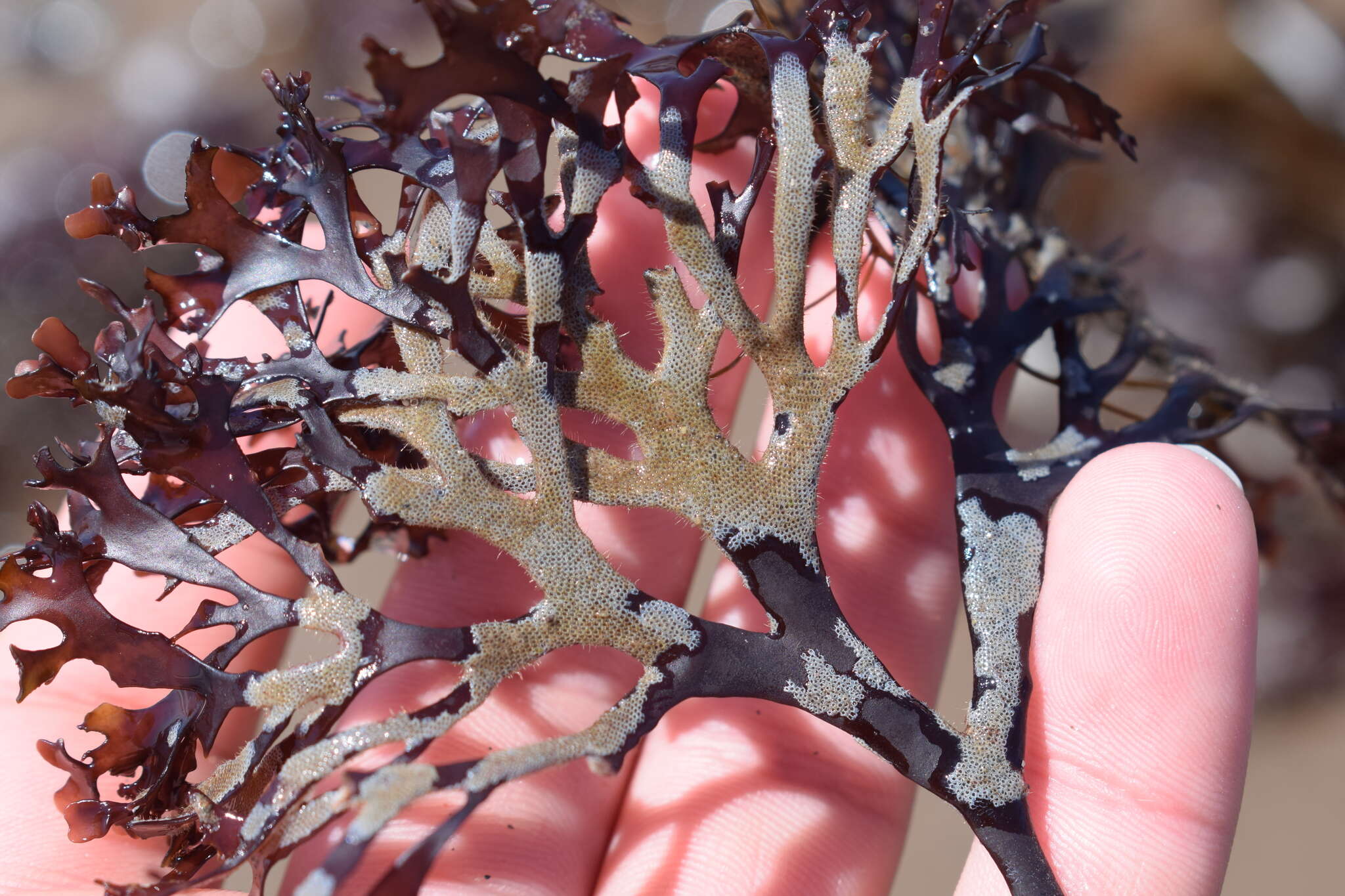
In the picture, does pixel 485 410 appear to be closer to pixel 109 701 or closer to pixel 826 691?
pixel 826 691

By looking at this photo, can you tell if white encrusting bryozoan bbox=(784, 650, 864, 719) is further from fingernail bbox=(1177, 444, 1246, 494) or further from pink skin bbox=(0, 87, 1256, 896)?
fingernail bbox=(1177, 444, 1246, 494)

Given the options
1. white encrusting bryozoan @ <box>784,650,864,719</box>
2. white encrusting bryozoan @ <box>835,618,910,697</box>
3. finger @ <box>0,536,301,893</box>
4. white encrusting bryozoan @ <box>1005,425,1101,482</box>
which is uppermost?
white encrusting bryozoan @ <box>1005,425,1101,482</box>

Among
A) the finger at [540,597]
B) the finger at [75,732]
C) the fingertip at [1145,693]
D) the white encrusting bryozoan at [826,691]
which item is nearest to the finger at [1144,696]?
the fingertip at [1145,693]

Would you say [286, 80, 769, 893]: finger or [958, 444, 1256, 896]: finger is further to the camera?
[286, 80, 769, 893]: finger

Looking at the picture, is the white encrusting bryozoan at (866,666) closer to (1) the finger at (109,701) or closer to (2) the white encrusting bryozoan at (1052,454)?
(2) the white encrusting bryozoan at (1052,454)

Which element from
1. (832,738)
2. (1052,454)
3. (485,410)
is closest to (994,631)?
(1052,454)

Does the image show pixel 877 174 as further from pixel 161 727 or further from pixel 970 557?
pixel 161 727

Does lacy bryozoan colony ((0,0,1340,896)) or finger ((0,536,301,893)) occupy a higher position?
lacy bryozoan colony ((0,0,1340,896))

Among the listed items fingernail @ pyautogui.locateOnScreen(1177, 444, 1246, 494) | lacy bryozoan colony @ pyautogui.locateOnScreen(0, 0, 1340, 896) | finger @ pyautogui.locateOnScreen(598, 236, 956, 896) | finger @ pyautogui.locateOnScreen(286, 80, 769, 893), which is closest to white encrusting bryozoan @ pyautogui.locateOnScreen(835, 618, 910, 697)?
lacy bryozoan colony @ pyautogui.locateOnScreen(0, 0, 1340, 896)
